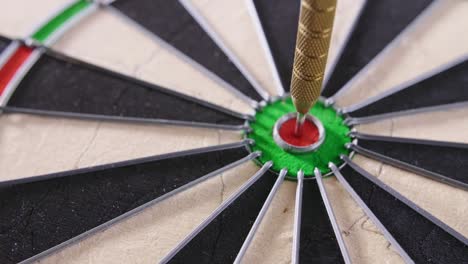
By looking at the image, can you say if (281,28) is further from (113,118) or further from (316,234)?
(316,234)

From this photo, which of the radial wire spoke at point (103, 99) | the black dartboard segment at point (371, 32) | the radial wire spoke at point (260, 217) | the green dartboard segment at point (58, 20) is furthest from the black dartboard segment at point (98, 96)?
the black dartboard segment at point (371, 32)

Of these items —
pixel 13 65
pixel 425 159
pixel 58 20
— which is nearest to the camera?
pixel 425 159

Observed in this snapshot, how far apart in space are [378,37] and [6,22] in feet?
3.83

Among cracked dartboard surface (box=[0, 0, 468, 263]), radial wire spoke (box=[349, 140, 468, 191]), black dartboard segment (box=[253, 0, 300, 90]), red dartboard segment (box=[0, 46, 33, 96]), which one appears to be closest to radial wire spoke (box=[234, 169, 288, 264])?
cracked dartboard surface (box=[0, 0, 468, 263])

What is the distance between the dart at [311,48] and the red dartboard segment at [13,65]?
85 centimetres

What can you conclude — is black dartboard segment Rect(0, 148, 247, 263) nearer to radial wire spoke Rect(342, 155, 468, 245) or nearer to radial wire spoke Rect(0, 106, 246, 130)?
radial wire spoke Rect(0, 106, 246, 130)

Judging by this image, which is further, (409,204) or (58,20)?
(58,20)

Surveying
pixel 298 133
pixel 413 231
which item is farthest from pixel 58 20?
pixel 413 231

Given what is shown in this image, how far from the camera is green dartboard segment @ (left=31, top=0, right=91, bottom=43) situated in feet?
6.02

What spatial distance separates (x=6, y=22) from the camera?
6.20 ft

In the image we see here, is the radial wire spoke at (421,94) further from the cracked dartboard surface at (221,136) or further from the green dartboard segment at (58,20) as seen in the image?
the green dartboard segment at (58,20)

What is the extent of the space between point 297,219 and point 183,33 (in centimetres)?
74

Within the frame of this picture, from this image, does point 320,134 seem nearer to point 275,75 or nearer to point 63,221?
point 275,75

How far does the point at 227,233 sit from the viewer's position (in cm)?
139
